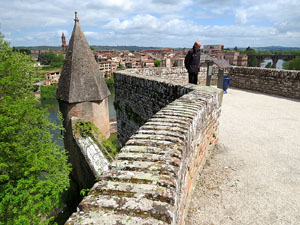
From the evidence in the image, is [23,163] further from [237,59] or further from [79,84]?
[237,59]

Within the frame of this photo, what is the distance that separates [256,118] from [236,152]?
2.59m

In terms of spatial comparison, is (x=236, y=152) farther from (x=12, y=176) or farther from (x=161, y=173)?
(x=12, y=176)

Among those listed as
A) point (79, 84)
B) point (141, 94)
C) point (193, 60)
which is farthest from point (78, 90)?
point (193, 60)

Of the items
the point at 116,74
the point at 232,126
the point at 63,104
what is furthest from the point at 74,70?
the point at 232,126

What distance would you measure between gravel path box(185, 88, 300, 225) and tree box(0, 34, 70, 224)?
18.1ft

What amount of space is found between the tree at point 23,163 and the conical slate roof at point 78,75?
179cm

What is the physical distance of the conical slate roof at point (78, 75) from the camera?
10.6 m

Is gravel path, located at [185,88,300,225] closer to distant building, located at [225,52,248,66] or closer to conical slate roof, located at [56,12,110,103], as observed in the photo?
conical slate roof, located at [56,12,110,103]

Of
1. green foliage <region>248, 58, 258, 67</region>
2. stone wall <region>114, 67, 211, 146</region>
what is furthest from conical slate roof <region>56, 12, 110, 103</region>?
green foliage <region>248, 58, 258, 67</region>

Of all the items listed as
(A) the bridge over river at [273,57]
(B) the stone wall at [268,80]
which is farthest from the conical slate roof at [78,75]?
(A) the bridge over river at [273,57]

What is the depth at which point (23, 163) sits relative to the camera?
809 centimetres

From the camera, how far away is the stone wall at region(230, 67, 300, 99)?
27.9 ft

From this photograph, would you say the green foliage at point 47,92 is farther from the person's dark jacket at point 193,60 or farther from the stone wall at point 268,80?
the person's dark jacket at point 193,60

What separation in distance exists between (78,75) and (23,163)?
16.3 ft
